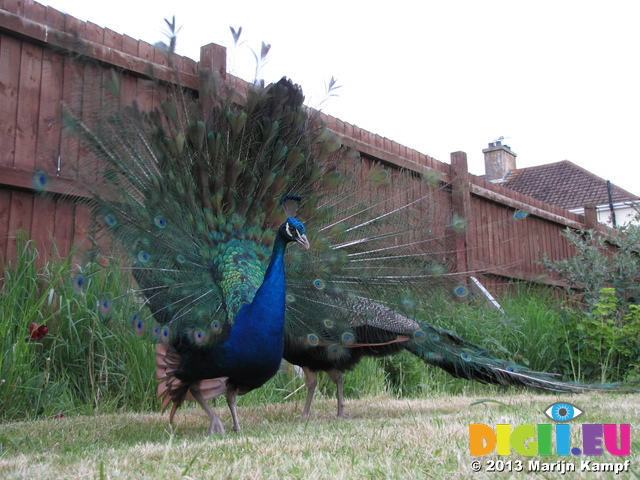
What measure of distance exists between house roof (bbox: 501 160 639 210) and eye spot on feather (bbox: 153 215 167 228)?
20724 millimetres

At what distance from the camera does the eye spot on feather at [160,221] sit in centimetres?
383

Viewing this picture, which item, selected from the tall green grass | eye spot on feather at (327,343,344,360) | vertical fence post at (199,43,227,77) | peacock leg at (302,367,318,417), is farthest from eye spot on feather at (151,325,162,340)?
vertical fence post at (199,43,227,77)

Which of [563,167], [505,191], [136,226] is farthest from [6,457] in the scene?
[563,167]

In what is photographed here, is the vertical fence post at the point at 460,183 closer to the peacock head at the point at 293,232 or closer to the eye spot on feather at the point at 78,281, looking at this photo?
the peacock head at the point at 293,232

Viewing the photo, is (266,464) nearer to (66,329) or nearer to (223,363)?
(223,363)

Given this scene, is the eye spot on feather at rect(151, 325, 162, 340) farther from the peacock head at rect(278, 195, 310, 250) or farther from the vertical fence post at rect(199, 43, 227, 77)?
the vertical fence post at rect(199, 43, 227, 77)

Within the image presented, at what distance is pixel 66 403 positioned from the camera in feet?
14.6

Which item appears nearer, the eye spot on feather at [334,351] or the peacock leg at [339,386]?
the eye spot on feather at [334,351]

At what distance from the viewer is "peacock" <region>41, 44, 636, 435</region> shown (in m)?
3.63

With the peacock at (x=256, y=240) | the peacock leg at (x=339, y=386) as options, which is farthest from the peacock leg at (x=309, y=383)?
the peacock leg at (x=339, y=386)

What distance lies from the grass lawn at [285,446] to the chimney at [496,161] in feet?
67.5

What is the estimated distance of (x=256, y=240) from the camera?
4.32 metres

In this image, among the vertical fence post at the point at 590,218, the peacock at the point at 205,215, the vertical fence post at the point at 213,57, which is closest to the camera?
the peacock at the point at 205,215

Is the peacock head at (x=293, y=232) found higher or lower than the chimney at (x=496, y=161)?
lower
